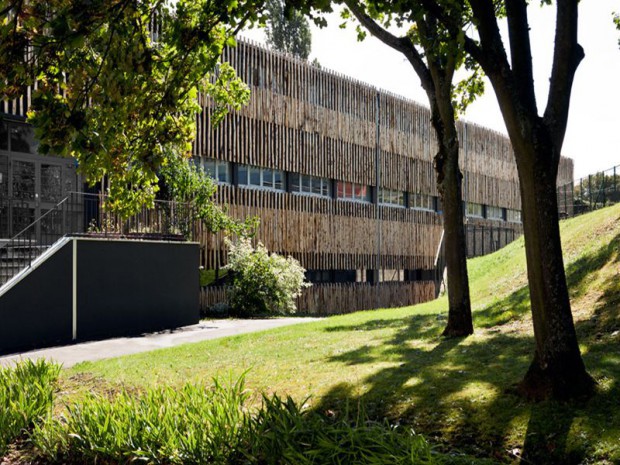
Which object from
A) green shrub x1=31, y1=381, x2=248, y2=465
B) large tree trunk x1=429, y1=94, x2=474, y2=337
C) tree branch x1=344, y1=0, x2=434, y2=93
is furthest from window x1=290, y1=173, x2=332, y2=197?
green shrub x1=31, y1=381, x2=248, y2=465

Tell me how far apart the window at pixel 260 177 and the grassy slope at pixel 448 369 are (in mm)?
10074

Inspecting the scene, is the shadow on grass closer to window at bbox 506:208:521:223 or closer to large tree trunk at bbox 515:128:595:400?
large tree trunk at bbox 515:128:595:400

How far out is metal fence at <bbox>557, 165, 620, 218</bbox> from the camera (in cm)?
3259

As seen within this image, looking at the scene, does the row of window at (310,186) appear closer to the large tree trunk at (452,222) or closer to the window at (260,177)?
the window at (260,177)

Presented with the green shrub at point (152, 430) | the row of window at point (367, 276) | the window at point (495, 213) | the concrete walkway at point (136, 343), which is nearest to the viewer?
the green shrub at point (152, 430)

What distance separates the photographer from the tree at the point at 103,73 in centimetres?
617

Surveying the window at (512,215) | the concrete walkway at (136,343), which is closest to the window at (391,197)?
the window at (512,215)

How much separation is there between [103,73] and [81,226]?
34.8ft

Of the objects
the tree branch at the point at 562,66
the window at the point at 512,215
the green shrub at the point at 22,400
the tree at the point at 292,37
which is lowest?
the green shrub at the point at 22,400

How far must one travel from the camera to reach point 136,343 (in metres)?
14.1

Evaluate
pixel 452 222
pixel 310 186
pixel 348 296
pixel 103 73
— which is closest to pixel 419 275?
pixel 348 296

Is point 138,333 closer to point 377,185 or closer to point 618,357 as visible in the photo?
point 618,357

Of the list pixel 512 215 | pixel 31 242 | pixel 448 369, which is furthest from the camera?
pixel 512 215

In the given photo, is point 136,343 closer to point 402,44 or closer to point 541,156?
point 402,44
